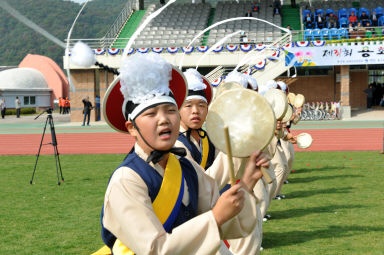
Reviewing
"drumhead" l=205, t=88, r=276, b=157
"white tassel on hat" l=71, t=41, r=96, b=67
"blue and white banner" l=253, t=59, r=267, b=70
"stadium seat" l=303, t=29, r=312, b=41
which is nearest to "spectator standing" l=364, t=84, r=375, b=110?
"stadium seat" l=303, t=29, r=312, b=41

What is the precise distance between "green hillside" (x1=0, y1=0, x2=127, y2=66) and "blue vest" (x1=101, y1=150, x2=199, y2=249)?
116 meters

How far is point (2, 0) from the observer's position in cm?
485

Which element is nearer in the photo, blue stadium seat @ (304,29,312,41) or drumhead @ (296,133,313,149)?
drumhead @ (296,133,313,149)

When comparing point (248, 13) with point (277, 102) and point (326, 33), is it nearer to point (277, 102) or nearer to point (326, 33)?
point (326, 33)

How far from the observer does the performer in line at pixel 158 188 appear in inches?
111

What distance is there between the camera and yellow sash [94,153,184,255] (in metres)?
3.04

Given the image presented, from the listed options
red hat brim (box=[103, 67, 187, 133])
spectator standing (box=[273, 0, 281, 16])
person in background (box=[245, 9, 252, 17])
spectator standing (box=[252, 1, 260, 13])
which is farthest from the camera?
spectator standing (box=[252, 1, 260, 13])

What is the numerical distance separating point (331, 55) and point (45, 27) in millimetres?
92010

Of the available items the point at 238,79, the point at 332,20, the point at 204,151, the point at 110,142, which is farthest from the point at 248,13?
the point at 204,151

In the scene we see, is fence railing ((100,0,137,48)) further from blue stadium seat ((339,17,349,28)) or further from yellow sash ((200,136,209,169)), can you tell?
yellow sash ((200,136,209,169))

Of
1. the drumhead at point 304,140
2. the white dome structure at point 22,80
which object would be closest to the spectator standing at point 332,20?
the drumhead at point 304,140

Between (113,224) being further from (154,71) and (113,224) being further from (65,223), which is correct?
(65,223)

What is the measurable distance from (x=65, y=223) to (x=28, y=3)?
451 feet

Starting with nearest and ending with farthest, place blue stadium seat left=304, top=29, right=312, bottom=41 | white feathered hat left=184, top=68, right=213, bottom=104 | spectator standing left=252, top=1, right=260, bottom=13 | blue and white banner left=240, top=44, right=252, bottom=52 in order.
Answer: white feathered hat left=184, top=68, right=213, bottom=104, blue stadium seat left=304, top=29, right=312, bottom=41, blue and white banner left=240, top=44, right=252, bottom=52, spectator standing left=252, top=1, right=260, bottom=13
